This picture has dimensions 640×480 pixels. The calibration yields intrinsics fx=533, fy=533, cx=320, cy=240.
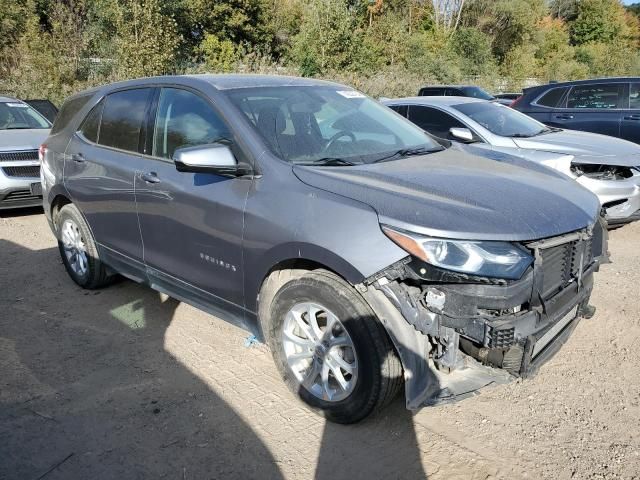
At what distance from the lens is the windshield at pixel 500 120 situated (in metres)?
6.68

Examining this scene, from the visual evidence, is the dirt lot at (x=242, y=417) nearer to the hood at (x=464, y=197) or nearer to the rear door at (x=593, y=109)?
the hood at (x=464, y=197)

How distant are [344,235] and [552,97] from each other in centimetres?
767

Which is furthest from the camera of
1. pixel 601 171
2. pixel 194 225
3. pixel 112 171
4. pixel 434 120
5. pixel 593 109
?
pixel 593 109

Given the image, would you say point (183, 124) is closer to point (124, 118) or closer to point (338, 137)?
point (124, 118)

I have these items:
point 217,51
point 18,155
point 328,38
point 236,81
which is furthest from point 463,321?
point 217,51

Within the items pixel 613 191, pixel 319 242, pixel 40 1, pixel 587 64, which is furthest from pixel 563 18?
pixel 319 242

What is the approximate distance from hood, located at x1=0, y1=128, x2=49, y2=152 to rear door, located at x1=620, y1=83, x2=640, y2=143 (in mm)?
8621

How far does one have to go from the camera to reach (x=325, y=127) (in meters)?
3.49

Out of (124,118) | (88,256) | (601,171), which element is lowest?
(88,256)

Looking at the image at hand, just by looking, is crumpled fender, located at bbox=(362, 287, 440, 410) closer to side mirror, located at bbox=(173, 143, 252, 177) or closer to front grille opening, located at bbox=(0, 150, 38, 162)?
side mirror, located at bbox=(173, 143, 252, 177)

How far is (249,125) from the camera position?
10.3 feet

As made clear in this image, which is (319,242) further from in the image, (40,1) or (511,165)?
(40,1)

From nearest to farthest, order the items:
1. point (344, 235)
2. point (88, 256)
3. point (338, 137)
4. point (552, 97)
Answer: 1. point (344, 235)
2. point (338, 137)
3. point (88, 256)
4. point (552, 97)

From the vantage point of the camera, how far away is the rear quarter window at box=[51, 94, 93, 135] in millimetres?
4719
